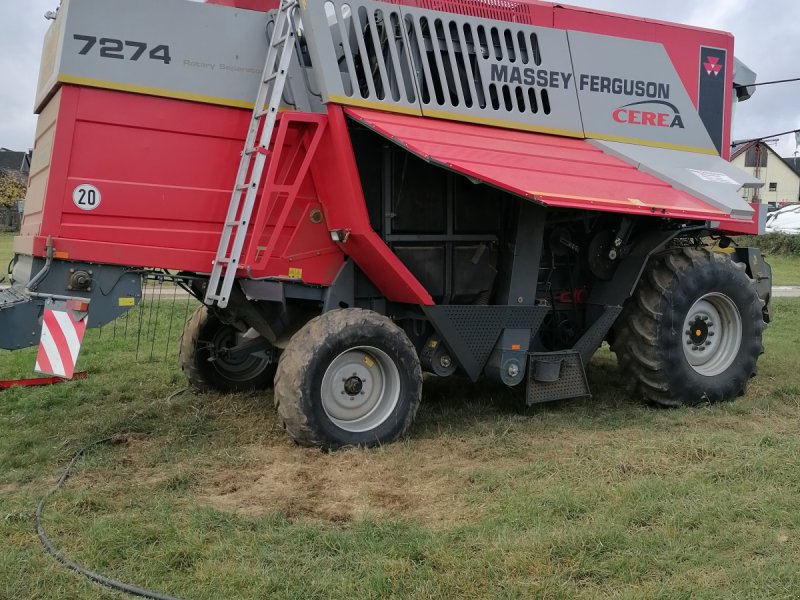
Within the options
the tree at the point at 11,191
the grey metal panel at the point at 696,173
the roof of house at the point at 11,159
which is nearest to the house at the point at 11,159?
the roof of house at the point at 11,159

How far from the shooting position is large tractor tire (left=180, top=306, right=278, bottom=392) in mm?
7043

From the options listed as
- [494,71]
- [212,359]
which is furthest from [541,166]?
[212,359]

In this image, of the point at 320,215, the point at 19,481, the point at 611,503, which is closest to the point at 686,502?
the point at 611,503

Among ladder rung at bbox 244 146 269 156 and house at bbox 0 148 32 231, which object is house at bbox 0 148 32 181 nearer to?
house at bbox 0 148 32 231

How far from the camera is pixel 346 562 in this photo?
3559 mm

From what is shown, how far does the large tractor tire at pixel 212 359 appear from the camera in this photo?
23.1 feet

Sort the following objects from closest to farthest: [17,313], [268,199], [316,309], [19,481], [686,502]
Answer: [686,502] < [19,481] < [17,313] < [268,199] < [316,309]

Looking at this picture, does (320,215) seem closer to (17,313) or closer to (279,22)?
(279,22)

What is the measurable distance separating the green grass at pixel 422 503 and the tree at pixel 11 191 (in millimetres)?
43466

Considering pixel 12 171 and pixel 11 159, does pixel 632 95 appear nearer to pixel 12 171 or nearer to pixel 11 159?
pixel 12 171

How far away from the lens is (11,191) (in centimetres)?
4559

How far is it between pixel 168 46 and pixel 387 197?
6.04 ft

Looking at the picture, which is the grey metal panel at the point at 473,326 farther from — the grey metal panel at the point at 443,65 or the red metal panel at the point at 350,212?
the grey metal panel at the point at 443,65

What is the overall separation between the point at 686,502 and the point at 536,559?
3.64 feet
